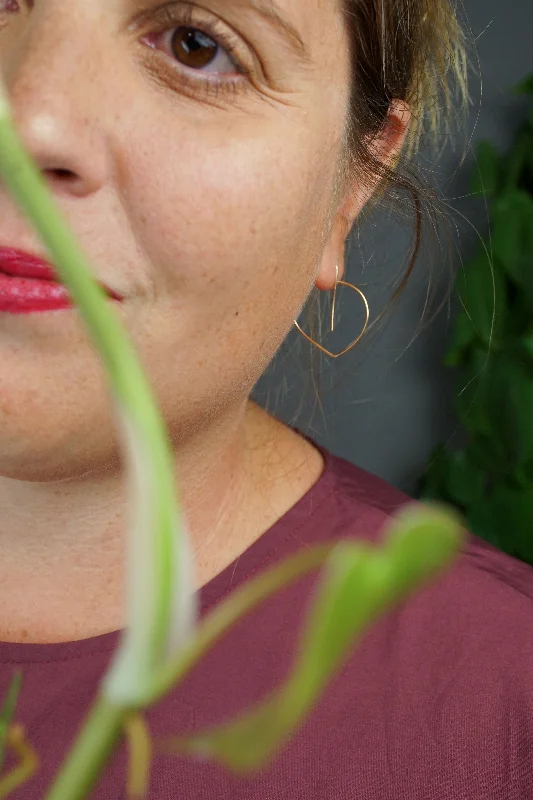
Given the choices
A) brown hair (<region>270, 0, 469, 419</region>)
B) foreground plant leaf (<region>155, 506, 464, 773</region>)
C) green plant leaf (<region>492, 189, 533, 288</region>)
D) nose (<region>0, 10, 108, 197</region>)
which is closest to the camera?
foreground plant leaf (<region>155, 506, 464, 773</region>)

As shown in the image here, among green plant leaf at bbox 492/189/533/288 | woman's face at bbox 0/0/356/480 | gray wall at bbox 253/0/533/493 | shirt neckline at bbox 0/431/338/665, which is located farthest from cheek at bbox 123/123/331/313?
green plant leaf at bbox 492/189/533/288

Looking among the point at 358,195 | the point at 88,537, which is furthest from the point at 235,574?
the point at 358,195

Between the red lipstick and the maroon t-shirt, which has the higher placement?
the red lipstick

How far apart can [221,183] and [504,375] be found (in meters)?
0.66

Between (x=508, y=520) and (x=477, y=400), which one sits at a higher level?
(x=477, y=400)

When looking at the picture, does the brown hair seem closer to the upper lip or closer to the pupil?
the pupil

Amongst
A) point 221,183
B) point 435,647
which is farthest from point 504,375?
point 221,183

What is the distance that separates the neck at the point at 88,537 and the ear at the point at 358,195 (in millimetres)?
99

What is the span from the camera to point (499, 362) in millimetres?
941

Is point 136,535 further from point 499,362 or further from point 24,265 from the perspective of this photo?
point 499,362

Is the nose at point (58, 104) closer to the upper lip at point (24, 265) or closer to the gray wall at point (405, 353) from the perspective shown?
the upper lip at point (24, 265)

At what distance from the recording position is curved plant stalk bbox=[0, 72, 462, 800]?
40 mm

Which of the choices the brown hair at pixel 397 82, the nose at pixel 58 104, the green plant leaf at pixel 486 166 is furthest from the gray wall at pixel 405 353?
the nose at pixel 58 104

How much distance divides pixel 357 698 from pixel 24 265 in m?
0.32
